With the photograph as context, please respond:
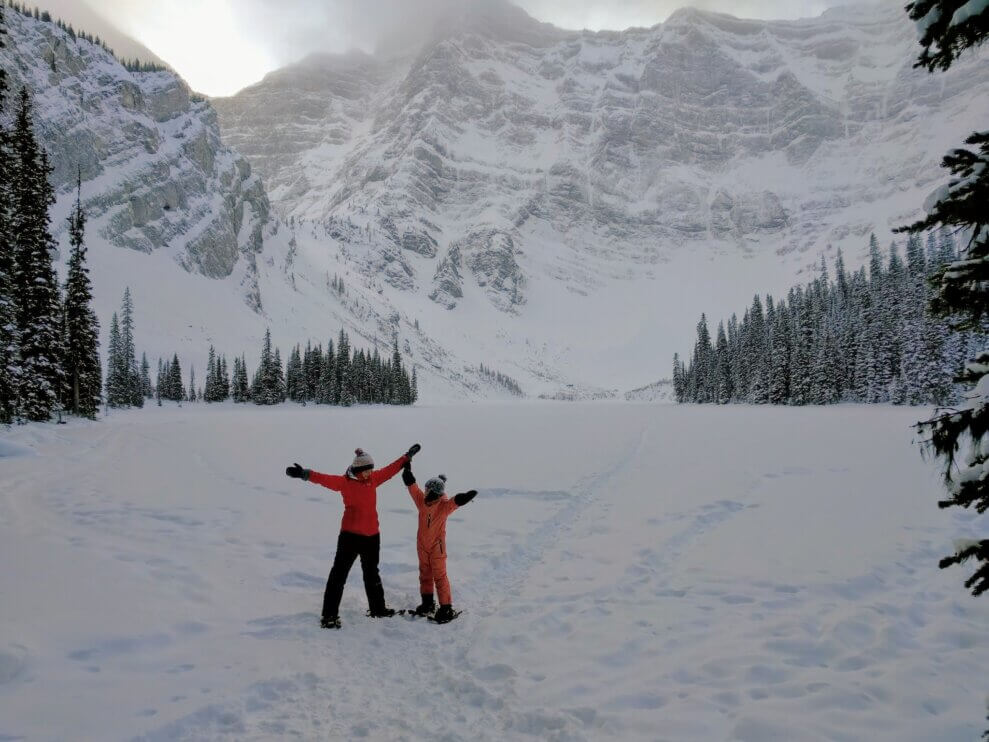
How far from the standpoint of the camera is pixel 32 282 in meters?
32.4

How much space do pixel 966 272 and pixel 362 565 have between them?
7.29 m

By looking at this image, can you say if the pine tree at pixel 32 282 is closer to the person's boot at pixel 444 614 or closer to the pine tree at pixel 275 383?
the person's boot at pixel 444 614

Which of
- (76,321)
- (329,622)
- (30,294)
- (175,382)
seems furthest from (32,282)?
(175,382)

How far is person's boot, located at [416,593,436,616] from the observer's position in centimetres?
793

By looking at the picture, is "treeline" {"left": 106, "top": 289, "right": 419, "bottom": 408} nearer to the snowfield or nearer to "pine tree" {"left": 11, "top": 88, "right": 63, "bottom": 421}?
"pine tree" {"left": 11, "top": 88, "right": 63, "bottom": 421}

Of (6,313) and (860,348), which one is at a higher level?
(6,313)

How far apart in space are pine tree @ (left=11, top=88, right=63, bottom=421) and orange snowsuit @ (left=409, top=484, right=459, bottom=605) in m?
33.7

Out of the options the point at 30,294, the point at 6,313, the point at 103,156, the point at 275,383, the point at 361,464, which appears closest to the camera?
the point at 361,464

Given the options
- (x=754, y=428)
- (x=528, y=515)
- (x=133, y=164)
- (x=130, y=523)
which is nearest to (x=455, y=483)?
(x=528, y=515)

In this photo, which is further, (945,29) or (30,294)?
(30,294)

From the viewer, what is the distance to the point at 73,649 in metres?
5.84

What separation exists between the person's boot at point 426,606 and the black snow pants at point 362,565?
54cm

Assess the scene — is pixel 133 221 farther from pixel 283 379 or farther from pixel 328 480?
pixel 328 480

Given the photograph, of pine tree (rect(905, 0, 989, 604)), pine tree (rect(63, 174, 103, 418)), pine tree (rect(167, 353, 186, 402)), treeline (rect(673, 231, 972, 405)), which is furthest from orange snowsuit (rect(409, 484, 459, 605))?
pine tree (rect(167, 353, 186, 402))
